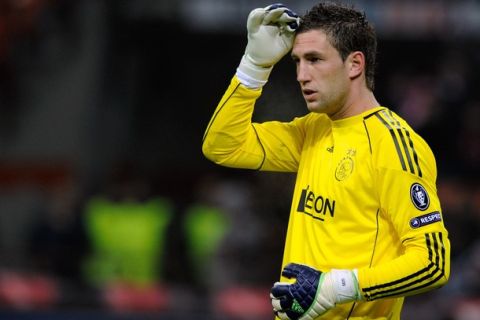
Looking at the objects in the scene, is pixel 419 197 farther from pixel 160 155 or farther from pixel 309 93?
pixel 160 155

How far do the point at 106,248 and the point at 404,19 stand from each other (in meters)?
4.51

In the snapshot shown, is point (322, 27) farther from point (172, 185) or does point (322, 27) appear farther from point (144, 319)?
point (172, 185)

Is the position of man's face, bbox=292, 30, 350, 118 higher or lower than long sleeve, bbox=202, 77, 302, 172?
higher

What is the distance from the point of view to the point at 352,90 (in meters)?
4.70

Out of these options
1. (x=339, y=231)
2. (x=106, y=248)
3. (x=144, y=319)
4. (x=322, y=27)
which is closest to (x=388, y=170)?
(x=339, y=231)

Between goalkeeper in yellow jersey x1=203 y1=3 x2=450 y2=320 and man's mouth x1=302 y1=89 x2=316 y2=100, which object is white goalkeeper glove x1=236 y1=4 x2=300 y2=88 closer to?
goalkeeper in yellow jersey x1=203 y1=3 x2=450 y2=320

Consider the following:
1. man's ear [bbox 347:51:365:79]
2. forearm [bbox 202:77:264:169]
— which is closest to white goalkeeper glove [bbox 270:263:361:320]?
forearm [bbox 202:77:264:169]

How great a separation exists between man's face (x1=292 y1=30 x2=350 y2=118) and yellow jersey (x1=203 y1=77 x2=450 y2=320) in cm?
13

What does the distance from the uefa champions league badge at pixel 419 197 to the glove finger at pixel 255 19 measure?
3.00 ft

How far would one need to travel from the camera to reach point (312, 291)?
14.5ft

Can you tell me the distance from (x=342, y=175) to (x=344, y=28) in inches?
22.0

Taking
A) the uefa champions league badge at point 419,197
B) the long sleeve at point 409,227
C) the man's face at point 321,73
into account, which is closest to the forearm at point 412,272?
the long sleeve at point 409,227

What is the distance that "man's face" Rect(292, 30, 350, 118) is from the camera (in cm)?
462

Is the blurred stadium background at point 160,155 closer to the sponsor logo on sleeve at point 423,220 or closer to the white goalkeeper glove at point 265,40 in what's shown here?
the white goalkeeper glove at point 265,40
